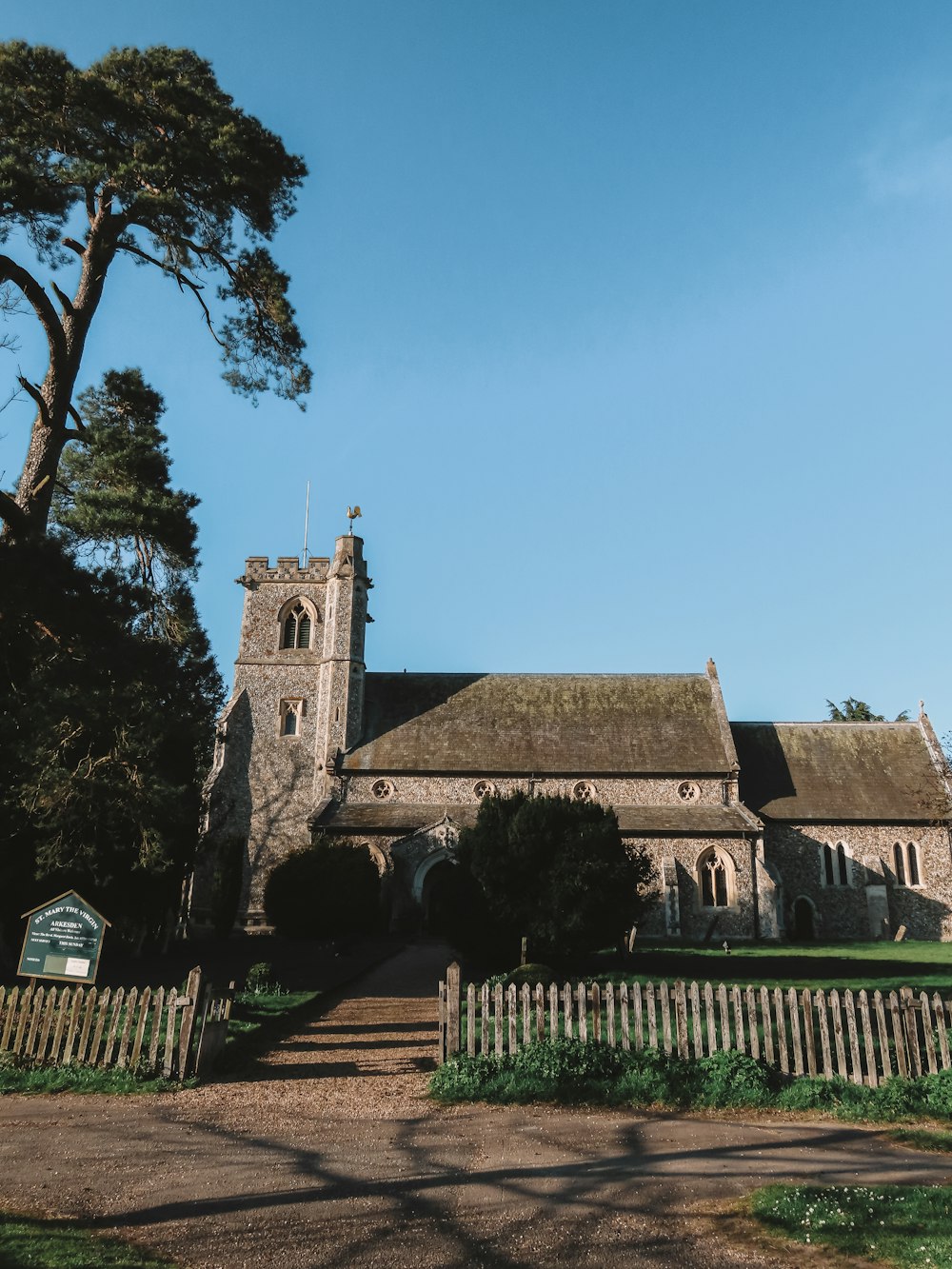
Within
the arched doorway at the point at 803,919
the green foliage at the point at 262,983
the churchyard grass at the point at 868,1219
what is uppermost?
the arched doorway at the point at 803,919

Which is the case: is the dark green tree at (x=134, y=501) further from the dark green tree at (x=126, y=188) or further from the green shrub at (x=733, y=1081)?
the green shrub at (x=733, y=1081)

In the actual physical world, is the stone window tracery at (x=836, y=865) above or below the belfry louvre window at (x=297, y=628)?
below

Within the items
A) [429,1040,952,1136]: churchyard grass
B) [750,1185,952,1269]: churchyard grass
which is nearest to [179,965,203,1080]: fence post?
[429,1040,952,1136]: churchyard grass

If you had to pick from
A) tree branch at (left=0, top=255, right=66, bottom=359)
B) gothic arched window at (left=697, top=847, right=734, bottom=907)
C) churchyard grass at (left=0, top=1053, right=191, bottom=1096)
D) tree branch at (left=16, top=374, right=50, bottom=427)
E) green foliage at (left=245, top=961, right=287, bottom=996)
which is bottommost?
churchyard grass at (left=0, top=1053, right=191, bottom=1096)

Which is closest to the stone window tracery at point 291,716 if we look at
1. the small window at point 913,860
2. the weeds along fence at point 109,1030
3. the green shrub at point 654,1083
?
the small window at point 913,860

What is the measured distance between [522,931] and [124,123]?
1557cm

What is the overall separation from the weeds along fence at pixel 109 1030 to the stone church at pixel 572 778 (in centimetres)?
1870

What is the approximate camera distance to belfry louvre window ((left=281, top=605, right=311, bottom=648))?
116 ft

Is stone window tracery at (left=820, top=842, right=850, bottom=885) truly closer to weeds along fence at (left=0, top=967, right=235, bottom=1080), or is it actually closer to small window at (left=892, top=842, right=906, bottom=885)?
small window at (left=892, top=842, right=906, bottom=885)

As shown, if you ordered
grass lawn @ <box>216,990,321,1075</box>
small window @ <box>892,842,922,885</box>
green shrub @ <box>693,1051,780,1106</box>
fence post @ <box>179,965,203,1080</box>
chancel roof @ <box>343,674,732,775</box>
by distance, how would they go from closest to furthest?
green shrub @ <box>693,1051,780,1106</box>
fence post @ <box>179,965,203,1080</box>
grass lawn @ <box>216,990,321,1075</box>
small window @ <box>892,842,922,885</box>
chancel roof @ <box>343,674,732,775</box>

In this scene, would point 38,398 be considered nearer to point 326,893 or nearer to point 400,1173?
point 400,1173

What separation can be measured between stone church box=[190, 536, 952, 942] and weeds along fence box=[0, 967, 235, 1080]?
18696 mm

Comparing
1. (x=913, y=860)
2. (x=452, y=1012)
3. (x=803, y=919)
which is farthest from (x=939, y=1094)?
(x=913, y=860)

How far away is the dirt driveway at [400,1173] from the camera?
556 centimetres
